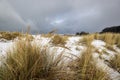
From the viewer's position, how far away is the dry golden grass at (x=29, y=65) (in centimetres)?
257

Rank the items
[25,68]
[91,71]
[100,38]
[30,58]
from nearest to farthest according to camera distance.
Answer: [25,68] → [30,58] → [91,71] → [100,38]

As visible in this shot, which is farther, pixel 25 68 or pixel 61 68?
pixel 61 68

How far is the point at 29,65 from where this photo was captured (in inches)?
106

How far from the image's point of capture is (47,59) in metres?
3.04

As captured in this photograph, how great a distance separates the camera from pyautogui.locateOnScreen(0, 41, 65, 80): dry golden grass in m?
2.57

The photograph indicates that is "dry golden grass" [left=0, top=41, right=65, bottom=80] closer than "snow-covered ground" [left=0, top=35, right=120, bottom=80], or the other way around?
"dry golden grass" [left=0, top=41, right=65, bottom=80]

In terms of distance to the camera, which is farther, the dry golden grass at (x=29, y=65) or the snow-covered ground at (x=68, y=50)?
the snow-covered ground at (x=68, y=50)

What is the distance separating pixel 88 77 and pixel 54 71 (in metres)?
0.65

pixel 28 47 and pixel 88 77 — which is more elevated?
pixel 28 47

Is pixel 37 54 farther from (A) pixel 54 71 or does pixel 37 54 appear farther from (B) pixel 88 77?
(B) pixel 88 77

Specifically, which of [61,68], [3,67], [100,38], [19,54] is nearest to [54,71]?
[61,68]

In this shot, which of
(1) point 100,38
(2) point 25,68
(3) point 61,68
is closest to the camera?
(2) point 25,68

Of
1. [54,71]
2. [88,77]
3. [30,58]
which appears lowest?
[88,77]

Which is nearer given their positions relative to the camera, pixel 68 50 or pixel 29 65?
pixel 29 65
